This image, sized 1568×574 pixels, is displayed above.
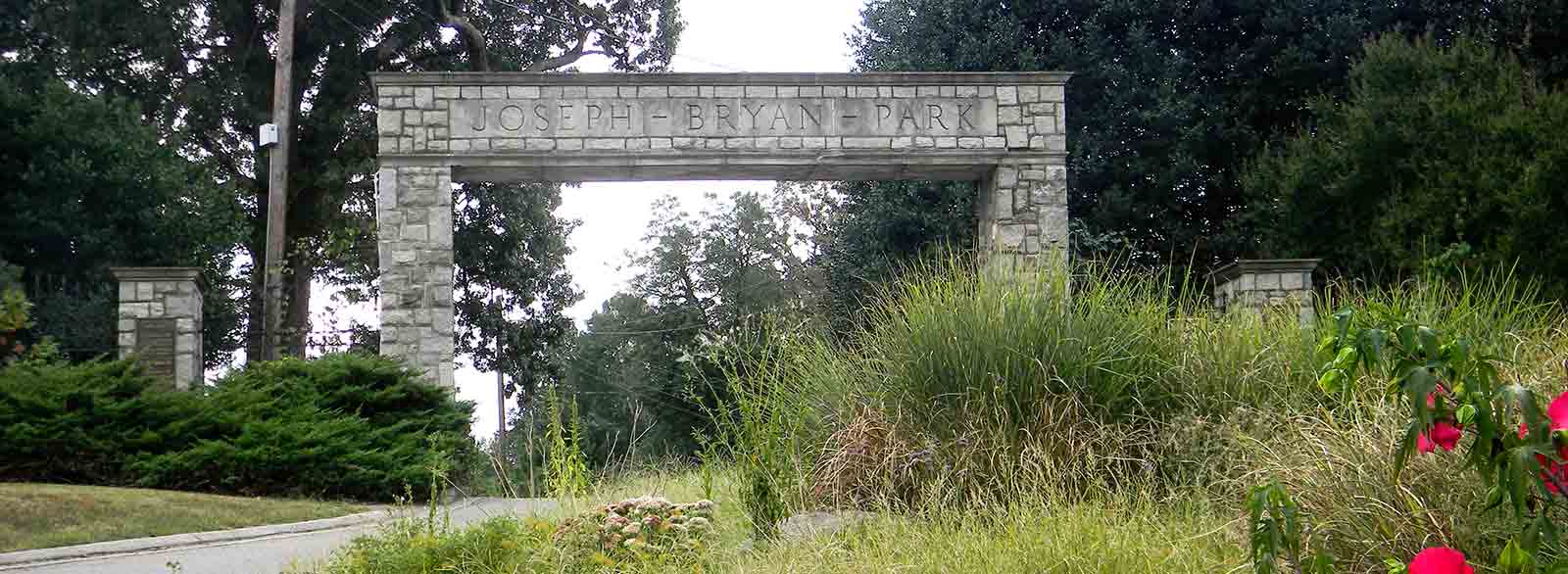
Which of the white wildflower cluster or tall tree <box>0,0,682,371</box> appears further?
tall tree <box>0,0,682,371</box>

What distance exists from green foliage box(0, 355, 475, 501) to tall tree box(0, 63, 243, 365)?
653cm

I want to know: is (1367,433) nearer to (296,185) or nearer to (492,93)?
(492,93)

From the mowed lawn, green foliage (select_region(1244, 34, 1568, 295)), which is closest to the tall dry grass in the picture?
the mowed lawn

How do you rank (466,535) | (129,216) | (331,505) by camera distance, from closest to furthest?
(466,535), (331,505), (129,216)

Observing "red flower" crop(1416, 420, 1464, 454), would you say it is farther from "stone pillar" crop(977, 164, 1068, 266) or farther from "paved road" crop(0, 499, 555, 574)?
"stone pillar" crop(977, 164, 1068, 266)

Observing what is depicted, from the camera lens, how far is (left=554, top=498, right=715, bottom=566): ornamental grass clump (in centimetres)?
482

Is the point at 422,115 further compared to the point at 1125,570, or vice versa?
the point at 422,115

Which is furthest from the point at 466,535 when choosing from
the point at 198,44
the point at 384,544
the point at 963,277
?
the point at 198,44

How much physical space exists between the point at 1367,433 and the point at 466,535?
2949 millimetres

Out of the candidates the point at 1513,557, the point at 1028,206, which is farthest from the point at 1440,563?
the point at 1028,206

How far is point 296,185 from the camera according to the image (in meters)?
17.9

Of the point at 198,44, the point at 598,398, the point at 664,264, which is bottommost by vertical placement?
the point at 598,398

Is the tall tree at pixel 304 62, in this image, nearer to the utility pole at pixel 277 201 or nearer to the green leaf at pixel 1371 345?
the utility pole at pixel 277 201

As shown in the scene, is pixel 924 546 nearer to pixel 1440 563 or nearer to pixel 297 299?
pixel 1440 563
